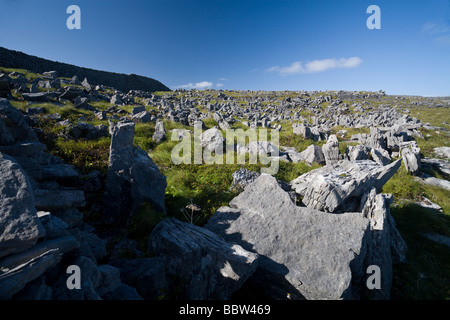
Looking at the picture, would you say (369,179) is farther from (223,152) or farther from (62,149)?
(62,149)

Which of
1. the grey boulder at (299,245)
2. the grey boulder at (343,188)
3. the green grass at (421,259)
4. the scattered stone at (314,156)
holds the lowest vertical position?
the green grass at (421,259)

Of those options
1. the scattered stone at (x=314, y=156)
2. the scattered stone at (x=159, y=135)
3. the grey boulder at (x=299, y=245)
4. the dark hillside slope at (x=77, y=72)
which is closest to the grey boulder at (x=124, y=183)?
the grey boulder at (x=299, y=245)

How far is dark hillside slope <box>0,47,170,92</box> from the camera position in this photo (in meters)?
33.5

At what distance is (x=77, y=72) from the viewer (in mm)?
44656

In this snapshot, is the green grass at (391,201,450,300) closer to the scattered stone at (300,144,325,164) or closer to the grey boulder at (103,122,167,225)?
the scattered stone at (300,144,325,164)

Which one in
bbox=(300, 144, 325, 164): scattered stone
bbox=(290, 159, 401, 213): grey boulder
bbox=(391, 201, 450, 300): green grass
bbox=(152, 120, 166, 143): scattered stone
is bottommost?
bbox=(391, 201, 450, 300): green grass

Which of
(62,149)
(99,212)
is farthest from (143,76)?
(99,212)

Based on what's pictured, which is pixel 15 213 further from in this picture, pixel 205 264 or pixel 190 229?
pixel 205 264

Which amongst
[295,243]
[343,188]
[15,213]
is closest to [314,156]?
[343,188]

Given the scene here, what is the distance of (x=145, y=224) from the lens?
19.1ft

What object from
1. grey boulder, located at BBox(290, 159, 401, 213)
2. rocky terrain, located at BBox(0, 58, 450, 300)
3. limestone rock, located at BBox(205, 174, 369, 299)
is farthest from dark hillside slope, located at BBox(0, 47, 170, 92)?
grey boulder, located at BBox(290, 159, 401, 213)

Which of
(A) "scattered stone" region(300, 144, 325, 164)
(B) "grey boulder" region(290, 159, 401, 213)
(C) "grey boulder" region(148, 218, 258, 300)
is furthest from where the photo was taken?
(A) "scattered stone" region(300, 144, 325, 164)

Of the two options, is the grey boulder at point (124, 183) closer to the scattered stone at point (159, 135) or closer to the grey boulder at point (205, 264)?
the grey boulder at point (205, 264)

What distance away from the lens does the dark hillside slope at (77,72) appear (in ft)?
110
